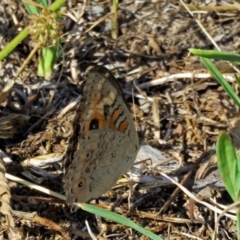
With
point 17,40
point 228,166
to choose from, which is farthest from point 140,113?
point 228,166

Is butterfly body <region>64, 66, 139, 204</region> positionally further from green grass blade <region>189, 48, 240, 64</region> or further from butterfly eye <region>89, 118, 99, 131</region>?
green grass blade <region>189, 48, 240, 64</region>

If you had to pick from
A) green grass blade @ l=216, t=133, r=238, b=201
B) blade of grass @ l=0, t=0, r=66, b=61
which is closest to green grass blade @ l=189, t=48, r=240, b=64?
green grass blade @ l=216, t=133, r=238, b=201

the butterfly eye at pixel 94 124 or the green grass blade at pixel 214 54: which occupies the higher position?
the green grass blade at pixel 214 54

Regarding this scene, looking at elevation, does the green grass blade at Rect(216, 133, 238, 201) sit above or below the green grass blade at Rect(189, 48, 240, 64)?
below

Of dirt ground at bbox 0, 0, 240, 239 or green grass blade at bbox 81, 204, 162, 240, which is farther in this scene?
dirt ground at bbox 0, 0, 240, 239

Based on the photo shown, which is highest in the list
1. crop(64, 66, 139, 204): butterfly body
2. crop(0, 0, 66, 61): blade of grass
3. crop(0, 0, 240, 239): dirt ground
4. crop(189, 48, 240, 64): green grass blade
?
crop(0, 0, 66, 61): blade of grass

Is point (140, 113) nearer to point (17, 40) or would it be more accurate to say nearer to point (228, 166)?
point (17, 40)

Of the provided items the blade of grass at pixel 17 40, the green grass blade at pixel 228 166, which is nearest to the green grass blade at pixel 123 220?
the green grass blade at pixel 228 166

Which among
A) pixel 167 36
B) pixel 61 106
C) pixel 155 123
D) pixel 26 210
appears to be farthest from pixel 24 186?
pixel 167 36

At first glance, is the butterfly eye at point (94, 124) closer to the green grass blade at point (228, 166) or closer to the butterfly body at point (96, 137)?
the butterfly body at point (96, 137)
